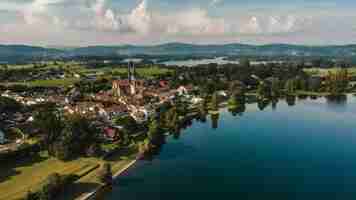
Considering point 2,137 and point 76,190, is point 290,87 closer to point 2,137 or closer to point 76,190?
point 2,137

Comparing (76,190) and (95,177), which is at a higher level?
(95,177)

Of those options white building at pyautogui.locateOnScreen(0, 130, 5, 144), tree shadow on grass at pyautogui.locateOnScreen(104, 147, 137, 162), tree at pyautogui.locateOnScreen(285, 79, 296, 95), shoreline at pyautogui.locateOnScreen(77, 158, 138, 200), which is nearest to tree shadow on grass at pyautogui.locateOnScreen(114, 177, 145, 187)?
shoreline at pyautogui.locateOnScreen(77, 158, 138, 200)

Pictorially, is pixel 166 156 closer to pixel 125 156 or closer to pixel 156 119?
pixel 125 156

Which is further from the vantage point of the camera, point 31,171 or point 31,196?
point 31,171

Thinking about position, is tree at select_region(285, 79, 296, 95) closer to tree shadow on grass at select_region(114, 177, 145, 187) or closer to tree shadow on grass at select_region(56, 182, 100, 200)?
tree shadow on grass at select_region(114, 177, 145, 187)

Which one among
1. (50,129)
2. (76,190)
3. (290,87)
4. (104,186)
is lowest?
(104,186)

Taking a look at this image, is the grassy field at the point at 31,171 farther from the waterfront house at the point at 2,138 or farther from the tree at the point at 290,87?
the tree at the point at 290,87

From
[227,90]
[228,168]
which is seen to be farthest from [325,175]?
[227,90]

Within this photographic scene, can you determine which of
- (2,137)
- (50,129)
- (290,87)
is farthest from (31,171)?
(290,87)

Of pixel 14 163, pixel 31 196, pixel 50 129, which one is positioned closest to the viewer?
pixel 31 196
